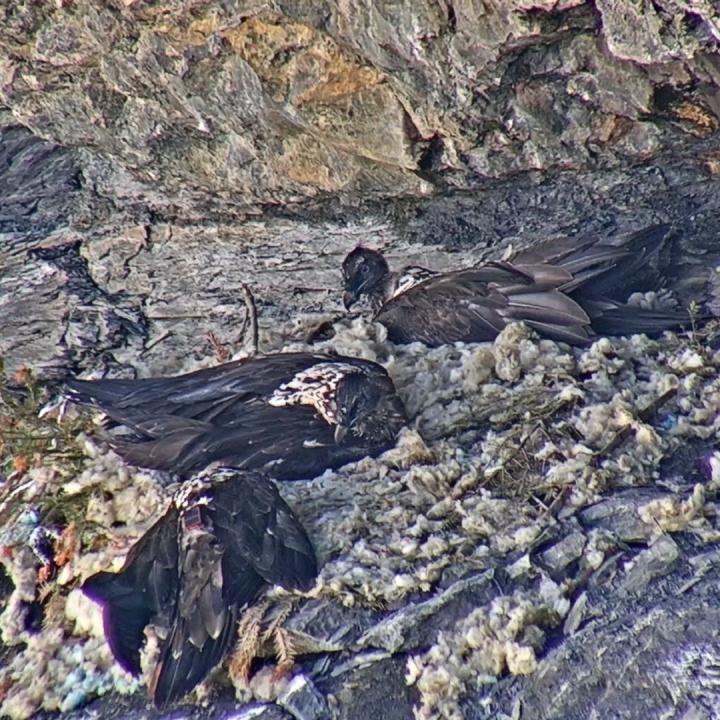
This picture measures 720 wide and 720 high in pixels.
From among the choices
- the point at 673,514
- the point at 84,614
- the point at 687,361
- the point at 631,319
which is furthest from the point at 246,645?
the point at 631,319

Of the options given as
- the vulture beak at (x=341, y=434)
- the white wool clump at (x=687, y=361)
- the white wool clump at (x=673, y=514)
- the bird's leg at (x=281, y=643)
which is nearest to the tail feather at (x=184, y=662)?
the bird's leg at (x=281, y=643)

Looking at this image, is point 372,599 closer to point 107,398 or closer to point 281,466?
point 281,466

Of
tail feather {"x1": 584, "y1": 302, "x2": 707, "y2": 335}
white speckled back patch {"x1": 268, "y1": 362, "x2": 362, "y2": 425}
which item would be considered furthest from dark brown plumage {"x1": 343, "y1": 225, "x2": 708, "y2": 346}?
white speckled back patch {"x1": 268, "y1": 362, "x2": 362, "y2": 425}

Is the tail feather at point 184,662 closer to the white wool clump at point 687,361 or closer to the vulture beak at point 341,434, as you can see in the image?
the vulture beak at point 341,434

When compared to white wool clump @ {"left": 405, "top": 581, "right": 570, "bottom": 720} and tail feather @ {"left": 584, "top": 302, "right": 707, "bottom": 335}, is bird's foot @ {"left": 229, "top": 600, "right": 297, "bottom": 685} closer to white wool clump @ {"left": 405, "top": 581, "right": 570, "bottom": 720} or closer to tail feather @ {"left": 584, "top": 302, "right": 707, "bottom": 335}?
white wool clump @ {"left": 405, "top": 581, "right": 570, "bottom": 720}

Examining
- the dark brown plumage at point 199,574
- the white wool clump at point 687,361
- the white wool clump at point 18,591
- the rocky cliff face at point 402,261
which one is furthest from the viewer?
the white wool clump at point 687,361

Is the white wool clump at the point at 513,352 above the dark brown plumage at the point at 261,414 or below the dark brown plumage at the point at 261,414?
above
